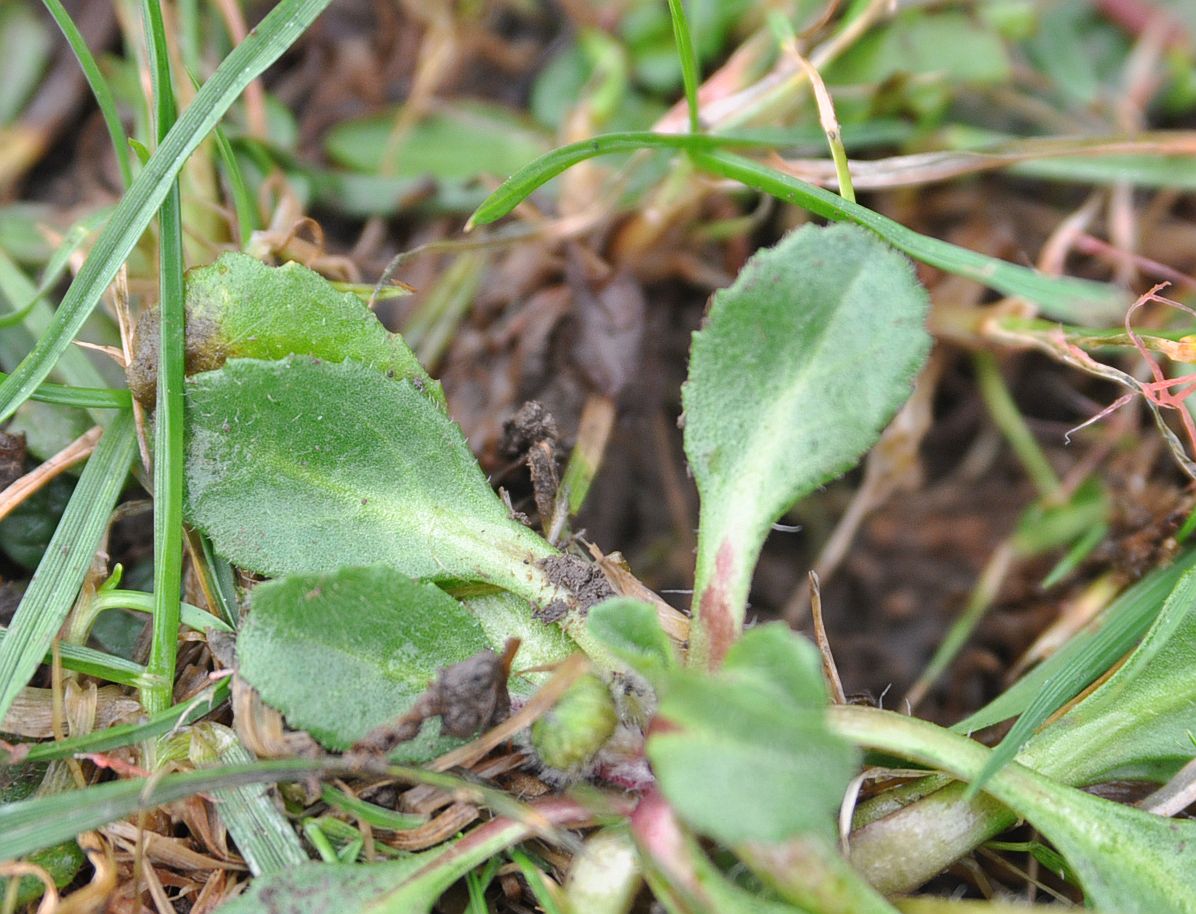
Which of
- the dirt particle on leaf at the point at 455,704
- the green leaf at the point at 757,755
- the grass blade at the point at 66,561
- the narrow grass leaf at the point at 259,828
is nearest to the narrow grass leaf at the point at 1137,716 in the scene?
the green leaf at the point at 757,755

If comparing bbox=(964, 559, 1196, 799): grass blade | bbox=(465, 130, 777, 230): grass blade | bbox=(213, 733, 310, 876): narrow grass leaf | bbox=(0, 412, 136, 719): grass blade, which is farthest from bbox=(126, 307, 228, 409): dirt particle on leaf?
bbox=(964, 559, 1196, 799): grass blade

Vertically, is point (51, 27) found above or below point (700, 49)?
above

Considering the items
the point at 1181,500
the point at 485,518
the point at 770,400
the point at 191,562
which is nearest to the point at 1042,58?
the point at 1181,500

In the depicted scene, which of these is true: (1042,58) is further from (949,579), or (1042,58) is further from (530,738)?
(530,738)

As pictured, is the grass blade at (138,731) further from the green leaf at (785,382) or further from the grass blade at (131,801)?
the green leaf at (785,382)

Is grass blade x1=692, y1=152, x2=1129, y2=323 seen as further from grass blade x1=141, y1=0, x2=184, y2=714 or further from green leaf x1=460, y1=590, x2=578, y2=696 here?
grass blade x1=141, y1=0, x2=184, y2=714

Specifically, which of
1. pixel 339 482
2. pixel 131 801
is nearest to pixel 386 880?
pixel 131 801
